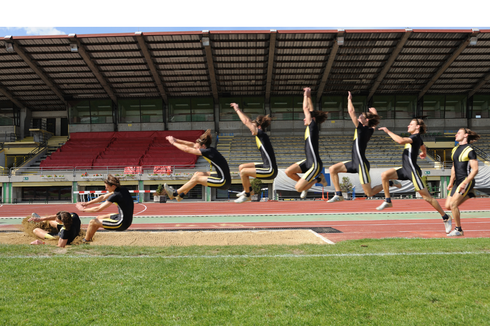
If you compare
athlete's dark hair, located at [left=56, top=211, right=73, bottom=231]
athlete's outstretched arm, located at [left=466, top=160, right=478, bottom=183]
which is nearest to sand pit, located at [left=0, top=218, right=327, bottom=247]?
athlete's dark hair, located at [left=56, top=211, right=73, bottom=231]

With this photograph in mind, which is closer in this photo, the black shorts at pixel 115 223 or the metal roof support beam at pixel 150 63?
the black shorts at pixel 115 223

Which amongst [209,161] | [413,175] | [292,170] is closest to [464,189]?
[413,175]

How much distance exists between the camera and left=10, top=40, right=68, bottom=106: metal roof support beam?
3812 cm

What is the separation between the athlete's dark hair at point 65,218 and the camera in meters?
14.9

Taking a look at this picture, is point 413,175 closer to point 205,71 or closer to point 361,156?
point 361,156

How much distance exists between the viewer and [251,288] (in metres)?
9.20

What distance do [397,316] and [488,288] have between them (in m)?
3.32

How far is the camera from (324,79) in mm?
33969

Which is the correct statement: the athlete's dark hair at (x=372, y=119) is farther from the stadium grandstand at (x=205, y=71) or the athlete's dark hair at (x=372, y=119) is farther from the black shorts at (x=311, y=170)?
the stadium grandstand at (x=205, y=71)

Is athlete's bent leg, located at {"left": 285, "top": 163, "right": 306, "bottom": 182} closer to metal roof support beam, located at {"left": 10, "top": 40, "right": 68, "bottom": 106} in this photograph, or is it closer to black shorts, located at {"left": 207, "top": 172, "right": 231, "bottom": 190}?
black shorts, located at {"left": 207, "top": 172, "right": 231, "bottom": 190}

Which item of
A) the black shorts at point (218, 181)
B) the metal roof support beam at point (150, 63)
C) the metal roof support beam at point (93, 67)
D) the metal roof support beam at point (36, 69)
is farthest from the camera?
the metal roof support beam at point (36, 69)

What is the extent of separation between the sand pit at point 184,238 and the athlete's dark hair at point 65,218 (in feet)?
6.05

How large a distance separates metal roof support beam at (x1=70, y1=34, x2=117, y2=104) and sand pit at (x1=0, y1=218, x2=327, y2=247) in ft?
79.7

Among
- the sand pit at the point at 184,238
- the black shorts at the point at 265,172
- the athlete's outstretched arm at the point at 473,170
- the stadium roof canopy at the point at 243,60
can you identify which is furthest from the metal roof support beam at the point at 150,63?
the athlete's outstretched arm at the point at 473,170
